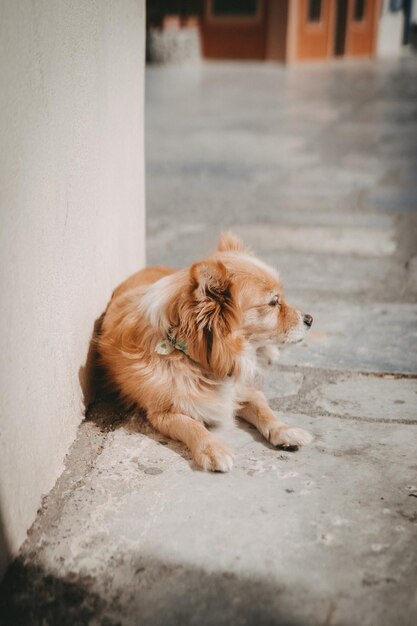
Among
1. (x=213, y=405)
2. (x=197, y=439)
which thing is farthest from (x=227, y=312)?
(x=197, y=439)

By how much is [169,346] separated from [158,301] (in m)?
0.19

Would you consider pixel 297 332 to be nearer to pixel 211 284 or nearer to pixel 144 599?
pixel 211 284

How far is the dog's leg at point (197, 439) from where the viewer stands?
2.54m

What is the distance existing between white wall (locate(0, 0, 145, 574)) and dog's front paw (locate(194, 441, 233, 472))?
1.79 feet

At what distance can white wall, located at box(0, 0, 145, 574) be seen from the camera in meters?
1.99

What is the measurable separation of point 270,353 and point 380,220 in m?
2.98

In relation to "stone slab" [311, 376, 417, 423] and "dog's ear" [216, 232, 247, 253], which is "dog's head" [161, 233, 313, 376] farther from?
"stone slab" [311, 376, 417, 423]

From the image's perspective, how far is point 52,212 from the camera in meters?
2.34

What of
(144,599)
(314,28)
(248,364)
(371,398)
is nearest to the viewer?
(144,599)

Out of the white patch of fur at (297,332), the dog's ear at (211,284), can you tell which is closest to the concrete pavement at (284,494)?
the white patch of fur at (297,332)

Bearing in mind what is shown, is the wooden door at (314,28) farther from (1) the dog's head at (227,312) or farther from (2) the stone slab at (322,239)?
(1) the dog's head at (227,312)

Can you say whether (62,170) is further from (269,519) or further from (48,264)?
(269,519)

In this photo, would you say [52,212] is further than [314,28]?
No

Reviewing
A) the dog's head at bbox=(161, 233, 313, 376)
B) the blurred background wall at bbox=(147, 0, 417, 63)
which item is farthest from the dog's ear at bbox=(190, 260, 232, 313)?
the blurred background wall at bbox=(147, 0, 417, 63)
